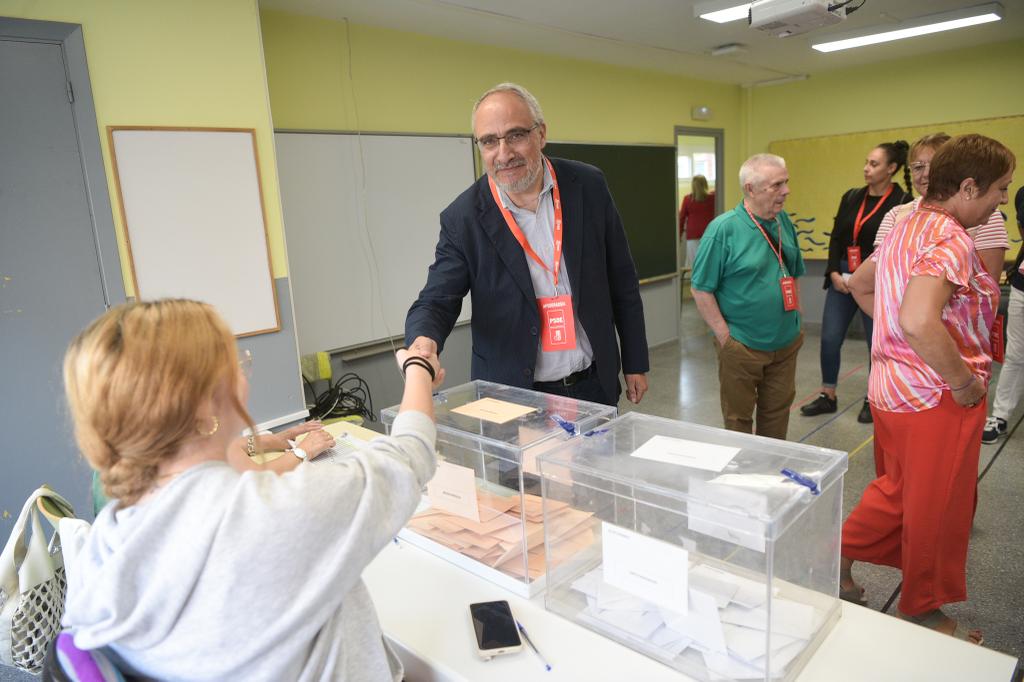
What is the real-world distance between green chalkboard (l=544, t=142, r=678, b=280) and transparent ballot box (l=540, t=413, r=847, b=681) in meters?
4.44

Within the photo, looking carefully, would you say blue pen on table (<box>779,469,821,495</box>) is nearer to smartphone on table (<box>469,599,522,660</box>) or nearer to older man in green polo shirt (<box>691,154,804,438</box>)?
smartphone on table (<box>469,599,522,660</box>)

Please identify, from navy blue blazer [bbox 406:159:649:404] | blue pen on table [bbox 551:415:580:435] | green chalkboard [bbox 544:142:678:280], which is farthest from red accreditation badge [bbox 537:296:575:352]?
green chalkboard [bbox 544:142:678:280]

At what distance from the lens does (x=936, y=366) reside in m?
1.63

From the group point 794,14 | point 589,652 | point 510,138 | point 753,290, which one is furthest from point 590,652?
point 794,14

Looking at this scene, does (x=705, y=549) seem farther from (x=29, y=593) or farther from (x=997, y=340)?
(x=997, y=340)

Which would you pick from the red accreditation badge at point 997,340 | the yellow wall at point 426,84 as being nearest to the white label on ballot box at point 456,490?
the red accreditation badge at point 997,340

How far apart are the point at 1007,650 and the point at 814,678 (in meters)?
1.50

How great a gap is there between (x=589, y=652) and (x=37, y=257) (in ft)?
8.54

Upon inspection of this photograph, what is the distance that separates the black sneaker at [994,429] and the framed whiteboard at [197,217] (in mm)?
3844

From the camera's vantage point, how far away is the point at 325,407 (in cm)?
358

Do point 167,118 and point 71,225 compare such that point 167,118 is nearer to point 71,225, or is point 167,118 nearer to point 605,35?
point 71,225

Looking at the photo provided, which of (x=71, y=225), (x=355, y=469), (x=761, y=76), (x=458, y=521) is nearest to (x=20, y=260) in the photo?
(x=71, y=225)

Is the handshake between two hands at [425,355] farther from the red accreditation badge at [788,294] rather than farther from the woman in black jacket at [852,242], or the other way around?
the woman in black jacket at [852,242]

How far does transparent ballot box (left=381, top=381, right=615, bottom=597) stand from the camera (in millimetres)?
1187
